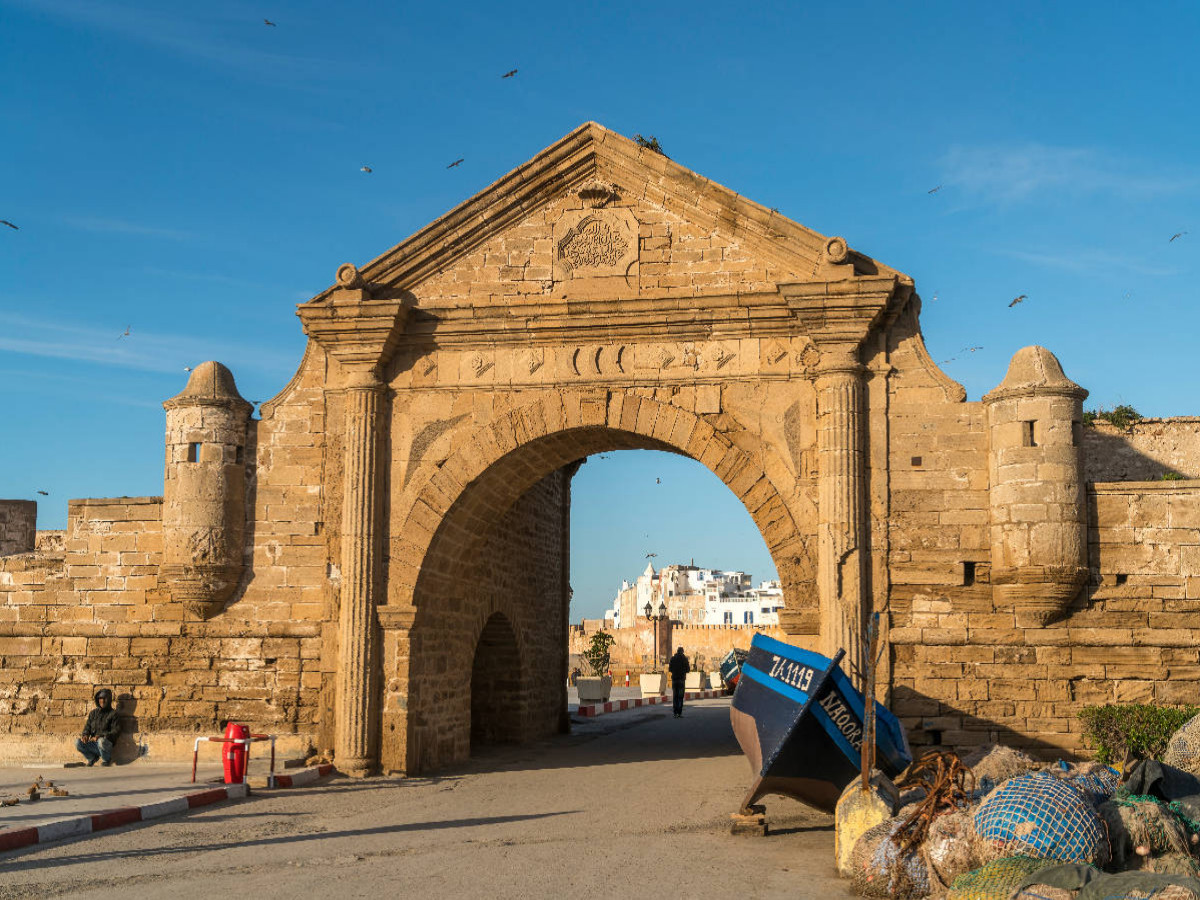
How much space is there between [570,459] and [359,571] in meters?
2.92

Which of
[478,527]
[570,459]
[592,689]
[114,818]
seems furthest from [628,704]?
[114,818]

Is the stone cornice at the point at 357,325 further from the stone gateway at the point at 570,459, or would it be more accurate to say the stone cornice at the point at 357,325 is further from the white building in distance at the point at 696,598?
the white building in distance at the point at 696,598

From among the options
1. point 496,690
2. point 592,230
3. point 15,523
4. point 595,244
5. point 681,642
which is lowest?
point 681,642

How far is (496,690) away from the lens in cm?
1622

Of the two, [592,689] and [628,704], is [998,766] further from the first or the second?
[628,704]

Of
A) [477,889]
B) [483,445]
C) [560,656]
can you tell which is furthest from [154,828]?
[560,656]

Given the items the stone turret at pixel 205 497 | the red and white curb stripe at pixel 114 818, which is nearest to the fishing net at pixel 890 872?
the red and white curb stripe at pixel 114 818

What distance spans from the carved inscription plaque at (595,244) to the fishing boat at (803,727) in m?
4.77

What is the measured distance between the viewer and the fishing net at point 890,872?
667cm

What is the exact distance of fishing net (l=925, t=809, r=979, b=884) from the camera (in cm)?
664

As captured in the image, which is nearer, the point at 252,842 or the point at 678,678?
the point at 252,842

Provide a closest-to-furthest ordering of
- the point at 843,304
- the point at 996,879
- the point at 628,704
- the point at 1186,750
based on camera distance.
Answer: the point at 996,879
the point at 1186,750
the point at 843,304
the point at 628,704

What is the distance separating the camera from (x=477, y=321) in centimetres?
1257

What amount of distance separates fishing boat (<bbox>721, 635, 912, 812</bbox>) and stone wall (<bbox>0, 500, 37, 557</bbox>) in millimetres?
12176
